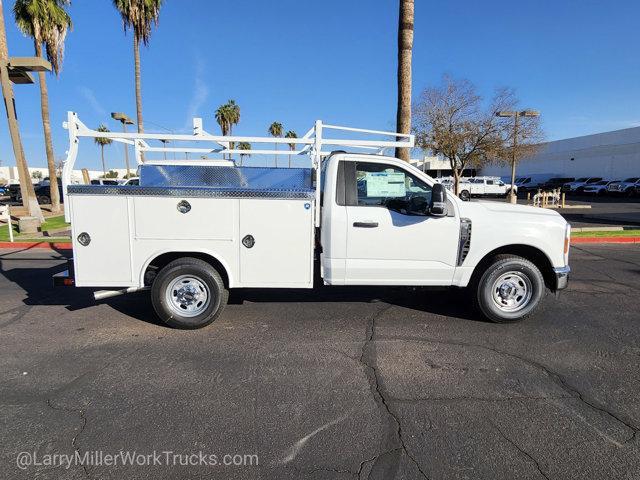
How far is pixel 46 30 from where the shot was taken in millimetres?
19344

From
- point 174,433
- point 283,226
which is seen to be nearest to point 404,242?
point 283,226

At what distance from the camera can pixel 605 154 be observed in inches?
1810

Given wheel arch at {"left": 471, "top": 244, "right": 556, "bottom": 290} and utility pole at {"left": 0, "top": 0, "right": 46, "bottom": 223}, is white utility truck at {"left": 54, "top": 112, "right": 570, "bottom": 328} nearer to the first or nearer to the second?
wheel arch at {"left": 471, "top": 244, "right": 556, "bottom": 290}

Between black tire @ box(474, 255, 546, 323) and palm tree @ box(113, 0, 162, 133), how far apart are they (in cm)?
2048

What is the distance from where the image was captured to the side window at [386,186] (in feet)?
16.3

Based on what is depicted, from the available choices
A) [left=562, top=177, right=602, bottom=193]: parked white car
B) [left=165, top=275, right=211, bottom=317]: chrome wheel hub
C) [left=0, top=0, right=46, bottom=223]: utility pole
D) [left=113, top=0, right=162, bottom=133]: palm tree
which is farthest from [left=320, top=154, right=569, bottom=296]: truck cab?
[left=562, top=177, right=602, bottom=193]: parked white car

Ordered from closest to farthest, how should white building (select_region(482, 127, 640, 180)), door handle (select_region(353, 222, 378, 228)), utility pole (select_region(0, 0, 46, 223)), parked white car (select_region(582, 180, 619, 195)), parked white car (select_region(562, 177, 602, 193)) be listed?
1. door handle (select_region(353, 222, 378, 228))
2. utility pole (select_region(0, 0, 46, 223))
3. parked white car (select_region(582, 180, 619, 195))
4. parked white car (select_region(562, 177, 602, 193))
5. white building (select_region(482, 127, 640, 180))

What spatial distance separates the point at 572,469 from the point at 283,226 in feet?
11.1

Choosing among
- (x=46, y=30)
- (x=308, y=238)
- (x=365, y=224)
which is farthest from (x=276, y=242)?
(x=46, y=30)

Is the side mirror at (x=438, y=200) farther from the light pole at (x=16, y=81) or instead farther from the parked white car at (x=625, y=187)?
the parked white car at (x=625, y=187)

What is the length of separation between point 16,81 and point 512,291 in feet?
61.9

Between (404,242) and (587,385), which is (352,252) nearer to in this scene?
(404,242)

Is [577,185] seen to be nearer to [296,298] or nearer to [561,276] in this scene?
[561,276]

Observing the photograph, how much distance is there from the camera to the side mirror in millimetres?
4629
